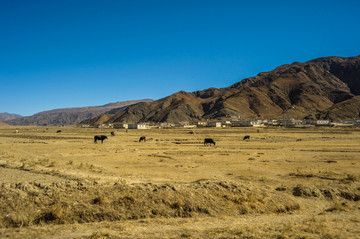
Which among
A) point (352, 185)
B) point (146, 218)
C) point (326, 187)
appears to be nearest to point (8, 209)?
point (146, 218)

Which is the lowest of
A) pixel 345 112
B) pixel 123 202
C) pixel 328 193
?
pixel 328 193

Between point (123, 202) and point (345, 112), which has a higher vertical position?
point (345, 112)

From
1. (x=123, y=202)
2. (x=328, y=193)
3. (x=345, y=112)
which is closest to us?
(x=123, y=202)

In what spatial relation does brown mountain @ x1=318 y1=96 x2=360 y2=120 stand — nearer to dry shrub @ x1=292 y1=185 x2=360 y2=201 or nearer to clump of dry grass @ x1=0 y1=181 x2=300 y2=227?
dry shrub @ x1=292 y1=185 x2=360 y2=201

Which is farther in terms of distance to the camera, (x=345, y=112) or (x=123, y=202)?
(x=345, y=112)

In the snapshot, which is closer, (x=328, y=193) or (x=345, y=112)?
(x=328, y=193)

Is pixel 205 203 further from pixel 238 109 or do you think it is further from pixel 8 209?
pixel 238 109

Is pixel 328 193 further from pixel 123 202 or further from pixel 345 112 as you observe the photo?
pixel 345 112

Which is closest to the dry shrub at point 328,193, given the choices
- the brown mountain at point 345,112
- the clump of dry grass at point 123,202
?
the clump of dry grass at point 123,202

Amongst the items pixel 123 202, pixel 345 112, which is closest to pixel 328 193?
pixel 123 202

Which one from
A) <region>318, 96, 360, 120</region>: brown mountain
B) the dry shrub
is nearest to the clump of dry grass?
the dry shrub

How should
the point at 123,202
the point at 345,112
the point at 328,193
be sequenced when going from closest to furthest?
1. the point at 123,202
2. the point at 328,193
3. the point at 345,112

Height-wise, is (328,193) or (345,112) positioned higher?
(345,112)

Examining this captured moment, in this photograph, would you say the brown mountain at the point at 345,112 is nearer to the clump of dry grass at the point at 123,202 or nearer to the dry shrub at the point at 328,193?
the dry shrub at the point at 328,193
